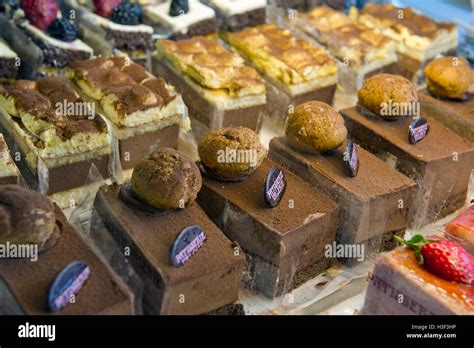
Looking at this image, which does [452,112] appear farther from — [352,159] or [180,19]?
[180,19]

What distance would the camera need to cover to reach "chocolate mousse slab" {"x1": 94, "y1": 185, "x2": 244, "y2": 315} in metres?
2.80

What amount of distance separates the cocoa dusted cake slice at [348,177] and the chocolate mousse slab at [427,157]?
186 mm

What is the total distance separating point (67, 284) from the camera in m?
2.53

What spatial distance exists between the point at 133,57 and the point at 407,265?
9.17 feet

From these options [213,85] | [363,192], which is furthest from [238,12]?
[363,192]

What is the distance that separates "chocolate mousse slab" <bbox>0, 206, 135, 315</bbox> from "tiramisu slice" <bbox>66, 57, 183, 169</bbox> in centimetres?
119

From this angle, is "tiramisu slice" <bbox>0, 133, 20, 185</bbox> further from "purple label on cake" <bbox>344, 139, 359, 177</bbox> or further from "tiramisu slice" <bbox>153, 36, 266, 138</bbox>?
"purple label on cake" <bbox>344, 139, 359, 177</bbox>

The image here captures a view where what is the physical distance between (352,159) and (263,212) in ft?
2.00

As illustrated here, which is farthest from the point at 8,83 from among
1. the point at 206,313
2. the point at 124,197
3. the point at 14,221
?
the point at 206,313

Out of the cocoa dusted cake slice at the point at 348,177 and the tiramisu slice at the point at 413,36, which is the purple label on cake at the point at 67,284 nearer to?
the cocoa dusted cake slice at the point at 348,177

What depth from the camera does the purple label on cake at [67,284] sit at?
2475 millimetres

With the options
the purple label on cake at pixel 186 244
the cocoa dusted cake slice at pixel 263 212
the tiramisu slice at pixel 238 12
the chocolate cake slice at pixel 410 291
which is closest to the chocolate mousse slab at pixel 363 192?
the cocoa dusted cake slice at pixel 263 212

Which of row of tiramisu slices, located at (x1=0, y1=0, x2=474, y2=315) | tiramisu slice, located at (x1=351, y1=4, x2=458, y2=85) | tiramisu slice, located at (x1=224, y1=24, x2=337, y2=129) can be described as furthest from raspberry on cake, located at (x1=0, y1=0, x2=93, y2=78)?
tiramisu slice, located at (x1=351, y1=4, x2=458, y2=85)
